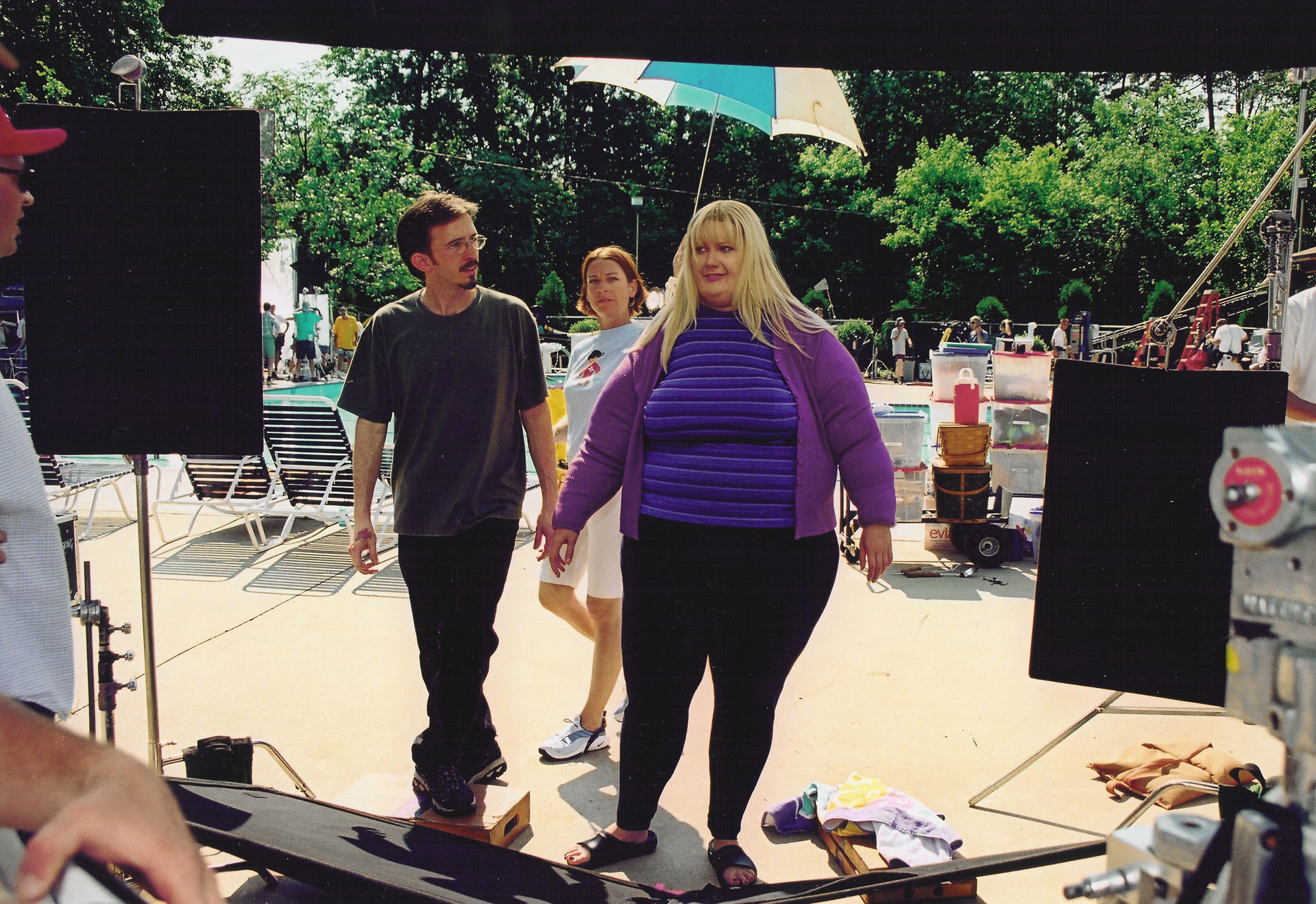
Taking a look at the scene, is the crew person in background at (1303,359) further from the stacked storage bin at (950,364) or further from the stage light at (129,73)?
the stacked storage bin at (950,364)

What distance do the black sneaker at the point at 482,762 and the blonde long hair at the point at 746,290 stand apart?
1491 millimetres

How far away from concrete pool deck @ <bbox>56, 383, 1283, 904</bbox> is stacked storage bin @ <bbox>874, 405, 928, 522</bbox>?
1.02m

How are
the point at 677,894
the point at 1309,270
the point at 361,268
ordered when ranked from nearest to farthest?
the point at 677,894 < the point at 1309,270 < the point at 361,268

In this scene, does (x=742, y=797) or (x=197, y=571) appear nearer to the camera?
(x=742, y=797)

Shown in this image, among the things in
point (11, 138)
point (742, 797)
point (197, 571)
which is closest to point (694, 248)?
point (742, 797)

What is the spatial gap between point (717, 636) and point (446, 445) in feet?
3.41

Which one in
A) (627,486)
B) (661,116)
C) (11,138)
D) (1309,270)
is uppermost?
(661,116)

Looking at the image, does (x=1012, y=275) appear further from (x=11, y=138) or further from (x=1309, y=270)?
(x=11, y=138)

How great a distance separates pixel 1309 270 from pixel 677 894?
14501 millimetres

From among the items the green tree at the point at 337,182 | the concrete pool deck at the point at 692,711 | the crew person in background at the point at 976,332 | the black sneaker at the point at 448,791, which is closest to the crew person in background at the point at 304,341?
the green tree at the point at 337,182

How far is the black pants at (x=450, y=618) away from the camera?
2934 millimetres

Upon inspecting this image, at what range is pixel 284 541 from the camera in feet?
Result: 22.6

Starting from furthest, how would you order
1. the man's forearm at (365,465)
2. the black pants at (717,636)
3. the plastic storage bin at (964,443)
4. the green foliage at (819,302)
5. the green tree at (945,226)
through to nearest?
the green tree at (945,226)
the green foliage at (819,302)
the plastic storage bin at (964,443)
the man's forearm at (365,465)
the black pants at (717,636)

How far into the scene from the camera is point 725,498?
2.50m
